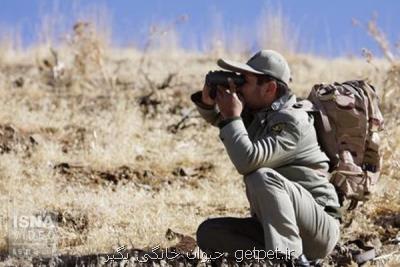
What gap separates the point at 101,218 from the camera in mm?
7211

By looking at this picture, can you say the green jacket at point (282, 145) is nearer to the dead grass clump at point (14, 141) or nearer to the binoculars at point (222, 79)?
the binoculars at point (222, 79)

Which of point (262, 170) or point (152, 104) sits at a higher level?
point (152, 104)

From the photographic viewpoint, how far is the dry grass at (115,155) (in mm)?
7230

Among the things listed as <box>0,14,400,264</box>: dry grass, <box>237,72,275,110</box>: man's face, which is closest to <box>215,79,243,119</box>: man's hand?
<box>237,72,275,110</box>: man's face

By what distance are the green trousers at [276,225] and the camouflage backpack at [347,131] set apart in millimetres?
251

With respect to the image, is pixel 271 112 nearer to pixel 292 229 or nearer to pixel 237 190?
pixel 292 229

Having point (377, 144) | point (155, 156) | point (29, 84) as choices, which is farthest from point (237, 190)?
point (29, 84)

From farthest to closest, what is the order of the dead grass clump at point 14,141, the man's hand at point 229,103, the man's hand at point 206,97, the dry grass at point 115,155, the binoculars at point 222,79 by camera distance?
the dead grass clump at point 14,141 < the dry grass at point 115,155 < the man's hand at point 206,97 < the binoculars at point 222,79 < the man's hand at point 229,103

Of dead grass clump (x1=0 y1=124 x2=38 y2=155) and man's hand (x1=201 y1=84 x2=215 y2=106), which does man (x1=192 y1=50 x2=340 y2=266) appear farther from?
dead grass clump (x1=0 y1=124 x2=38 y2=155)

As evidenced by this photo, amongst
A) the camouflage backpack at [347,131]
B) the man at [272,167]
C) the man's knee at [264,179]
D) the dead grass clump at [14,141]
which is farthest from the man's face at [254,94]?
the dead grass clump at [14,141]

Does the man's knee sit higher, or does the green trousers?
the man's knee

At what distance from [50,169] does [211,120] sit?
357cm

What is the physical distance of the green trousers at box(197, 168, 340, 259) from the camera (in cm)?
516

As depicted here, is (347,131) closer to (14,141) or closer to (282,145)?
(282,145)
